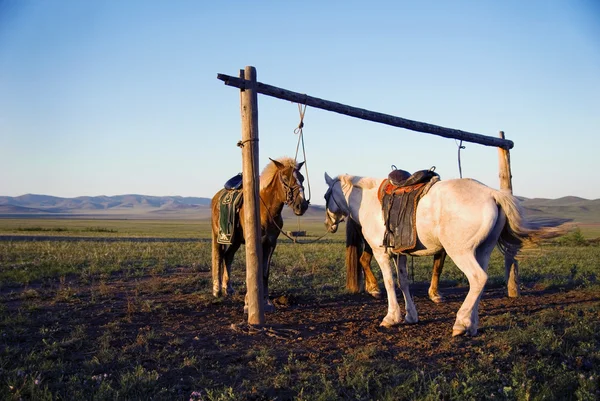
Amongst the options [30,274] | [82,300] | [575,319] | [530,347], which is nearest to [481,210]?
[530,347]

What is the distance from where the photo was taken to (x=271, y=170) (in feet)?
27.4

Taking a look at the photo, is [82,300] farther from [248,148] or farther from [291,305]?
[248,148]

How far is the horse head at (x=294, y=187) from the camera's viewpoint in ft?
24.8

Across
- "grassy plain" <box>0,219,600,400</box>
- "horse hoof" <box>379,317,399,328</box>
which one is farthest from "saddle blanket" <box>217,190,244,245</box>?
"horse hoof" <box>379,317,399,328</box>

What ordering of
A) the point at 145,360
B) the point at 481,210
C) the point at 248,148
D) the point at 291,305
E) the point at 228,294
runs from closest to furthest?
the point at 145,360 < the point at 481,210 < the point at 248,148 < the point at 291,305 < the point at 228,294

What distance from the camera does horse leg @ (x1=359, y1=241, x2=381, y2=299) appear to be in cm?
933

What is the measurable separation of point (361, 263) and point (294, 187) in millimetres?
2786

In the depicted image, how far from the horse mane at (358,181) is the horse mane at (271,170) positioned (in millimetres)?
1030

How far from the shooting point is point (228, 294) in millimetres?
9562

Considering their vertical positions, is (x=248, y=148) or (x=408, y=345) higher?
(x=248, y=148)

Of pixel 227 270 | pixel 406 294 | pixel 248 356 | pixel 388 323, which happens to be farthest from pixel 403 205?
pixel 227 270

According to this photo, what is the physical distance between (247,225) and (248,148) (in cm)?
114

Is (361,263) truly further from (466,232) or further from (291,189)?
(466,232)

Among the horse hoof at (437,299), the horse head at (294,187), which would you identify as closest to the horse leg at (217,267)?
the horse head at (294,187)
